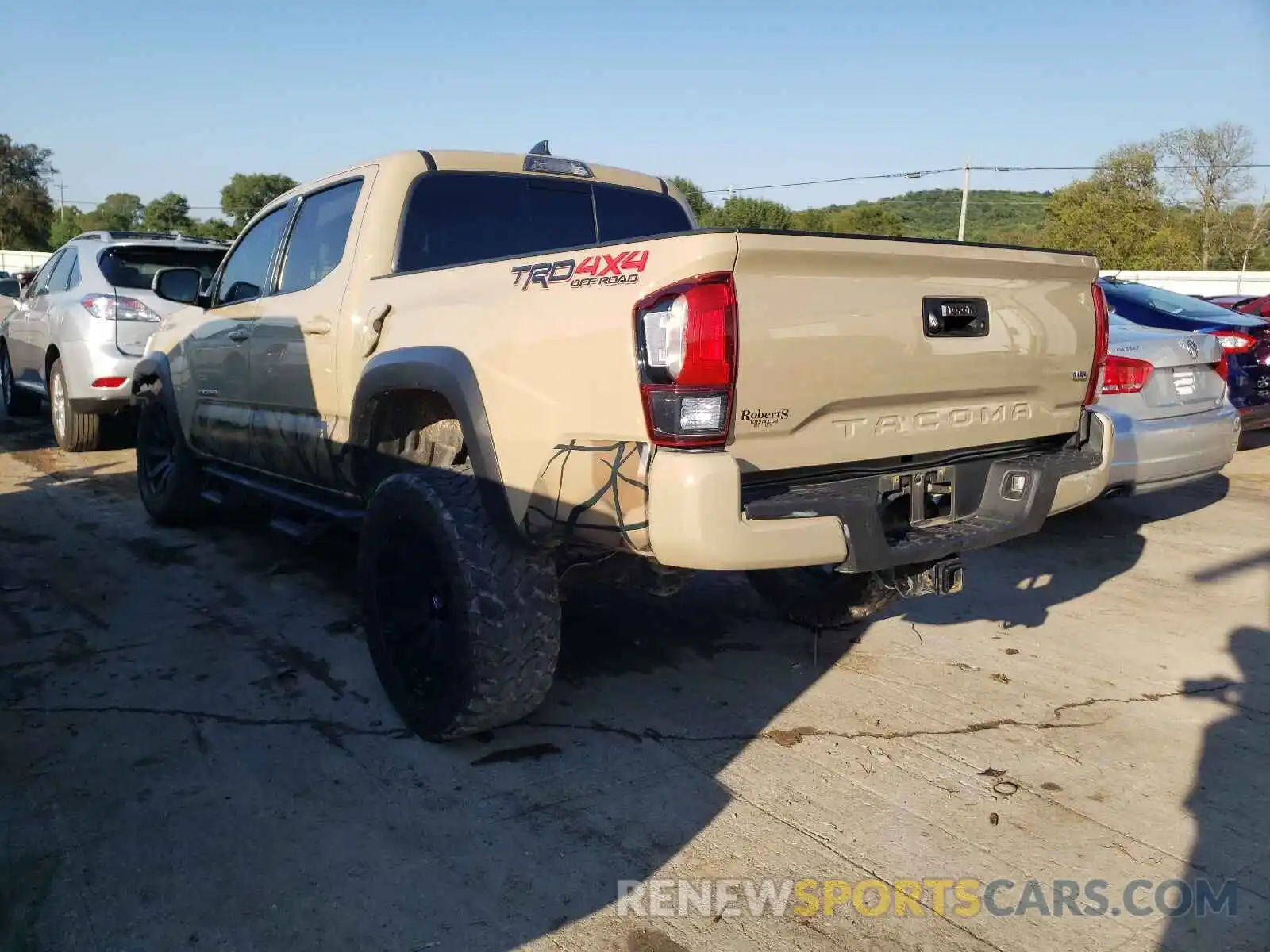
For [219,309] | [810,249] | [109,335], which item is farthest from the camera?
[109,335]

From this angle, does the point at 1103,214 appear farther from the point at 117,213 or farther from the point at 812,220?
the point at 117,213

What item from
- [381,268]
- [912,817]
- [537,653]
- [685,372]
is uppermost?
[381,268]

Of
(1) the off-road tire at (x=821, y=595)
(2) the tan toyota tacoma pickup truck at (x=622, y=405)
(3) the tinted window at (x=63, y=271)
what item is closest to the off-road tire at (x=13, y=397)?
(3) the tinted window at (x=63, y=271)

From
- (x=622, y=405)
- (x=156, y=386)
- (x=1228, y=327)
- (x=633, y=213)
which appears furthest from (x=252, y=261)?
(x=1228, y=327)

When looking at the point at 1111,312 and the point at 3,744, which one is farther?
the point at 1111,312

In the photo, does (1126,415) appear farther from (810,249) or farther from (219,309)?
(219,309)

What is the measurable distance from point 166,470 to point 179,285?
133cm

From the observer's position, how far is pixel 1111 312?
24.1ft

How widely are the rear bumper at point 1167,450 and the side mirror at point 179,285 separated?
5.29 metres

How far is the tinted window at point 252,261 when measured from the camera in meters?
5.06

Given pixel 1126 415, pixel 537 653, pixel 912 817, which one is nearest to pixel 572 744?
pixel 537 653

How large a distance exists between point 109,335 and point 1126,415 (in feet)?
24.2

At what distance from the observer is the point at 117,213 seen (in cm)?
6875

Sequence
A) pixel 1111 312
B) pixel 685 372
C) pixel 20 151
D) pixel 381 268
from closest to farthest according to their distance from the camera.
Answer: pixel 685 372, pixel 381 268, pixel 1111 312, pixel 20 151
